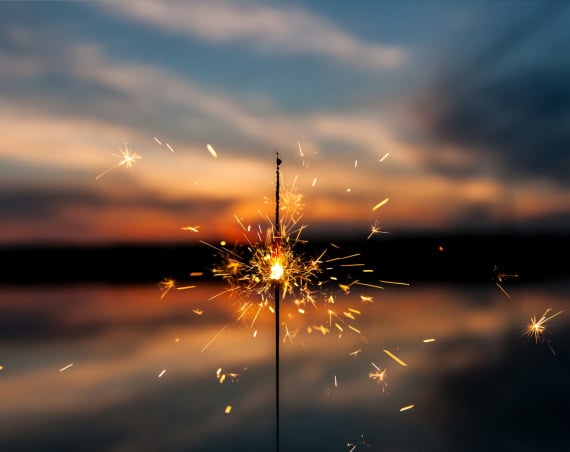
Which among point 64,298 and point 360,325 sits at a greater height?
point 64,298

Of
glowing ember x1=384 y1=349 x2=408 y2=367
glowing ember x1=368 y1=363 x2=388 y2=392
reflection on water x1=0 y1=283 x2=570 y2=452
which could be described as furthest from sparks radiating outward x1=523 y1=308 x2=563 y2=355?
glowing ember x1=368 y1=363 x2=388 y2=392

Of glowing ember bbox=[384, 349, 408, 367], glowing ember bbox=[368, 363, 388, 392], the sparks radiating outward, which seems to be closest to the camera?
glowing ember bbox=[368, 363, 388, 392]

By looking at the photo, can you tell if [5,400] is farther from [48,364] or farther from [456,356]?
[456,356]

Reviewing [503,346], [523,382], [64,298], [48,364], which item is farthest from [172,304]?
[523,382]

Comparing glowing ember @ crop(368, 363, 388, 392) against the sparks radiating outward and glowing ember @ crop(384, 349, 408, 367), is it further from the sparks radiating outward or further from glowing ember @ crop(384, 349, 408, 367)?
the sparks radiating outward

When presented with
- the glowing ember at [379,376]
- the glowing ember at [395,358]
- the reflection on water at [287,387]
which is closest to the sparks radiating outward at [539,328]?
the reflection on water at [287,387]

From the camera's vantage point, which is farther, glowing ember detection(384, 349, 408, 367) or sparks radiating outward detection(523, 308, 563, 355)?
sparks radiating outward detection(523, 308, 563, 355)

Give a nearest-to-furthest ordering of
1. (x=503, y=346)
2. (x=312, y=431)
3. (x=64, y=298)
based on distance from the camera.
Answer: (x=312, y=431) → (x=503, y=346) → (x=64, y=298)

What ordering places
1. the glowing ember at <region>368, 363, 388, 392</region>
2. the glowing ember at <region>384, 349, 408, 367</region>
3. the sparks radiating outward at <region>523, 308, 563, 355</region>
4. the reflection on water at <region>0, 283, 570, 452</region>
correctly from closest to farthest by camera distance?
the reflection on water at <region>0, 283, 570, 452</region>
the glowing ember at <region>368, 363, 388, 392</region>
the glowing ember at <region>384, 349, 408, 367</region>
the sparks radiating outward at <region>523, 308, 563, 355</region>

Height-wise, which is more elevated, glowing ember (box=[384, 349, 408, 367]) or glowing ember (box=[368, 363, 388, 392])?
glowing ember (box=[384, 349, 408, 367])
